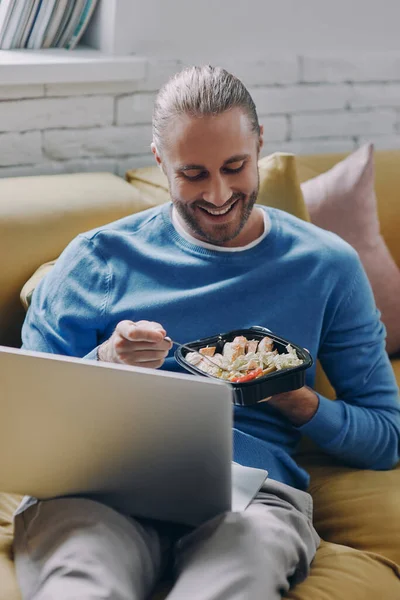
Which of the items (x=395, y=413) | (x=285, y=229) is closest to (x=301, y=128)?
(x=285, y=229)

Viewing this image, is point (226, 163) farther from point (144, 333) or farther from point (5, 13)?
point (5, 13)

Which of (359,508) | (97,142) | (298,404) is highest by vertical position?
(97,142)

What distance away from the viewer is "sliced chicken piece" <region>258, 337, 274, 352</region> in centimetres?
154

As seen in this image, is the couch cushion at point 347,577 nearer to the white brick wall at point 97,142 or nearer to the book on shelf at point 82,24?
the white brick wall at point 97,142

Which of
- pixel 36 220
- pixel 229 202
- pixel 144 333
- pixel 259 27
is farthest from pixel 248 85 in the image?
pixel 144 333

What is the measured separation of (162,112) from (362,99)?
1.21 metres

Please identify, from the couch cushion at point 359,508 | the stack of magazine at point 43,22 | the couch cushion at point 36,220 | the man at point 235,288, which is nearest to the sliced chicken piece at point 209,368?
the man at point 235,288

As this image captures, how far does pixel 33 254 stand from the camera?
A: 6.43ft

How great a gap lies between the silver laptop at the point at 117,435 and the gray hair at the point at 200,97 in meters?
0.60

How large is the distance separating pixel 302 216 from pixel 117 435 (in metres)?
0.88

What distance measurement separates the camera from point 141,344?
1.45m

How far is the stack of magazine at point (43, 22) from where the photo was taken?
2234 mm

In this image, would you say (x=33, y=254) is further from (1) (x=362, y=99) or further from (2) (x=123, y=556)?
(1) (x=362, y=99)

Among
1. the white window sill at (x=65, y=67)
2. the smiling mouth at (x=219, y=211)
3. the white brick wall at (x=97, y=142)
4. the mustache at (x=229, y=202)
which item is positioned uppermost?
the white window sill at (x=65, y=67)
